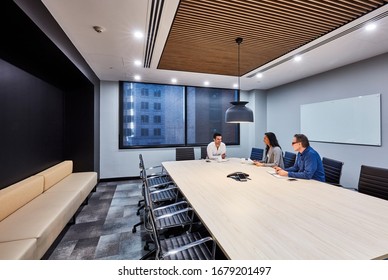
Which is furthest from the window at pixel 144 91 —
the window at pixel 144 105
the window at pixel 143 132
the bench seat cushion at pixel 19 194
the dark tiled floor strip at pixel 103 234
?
the bench seat cushion at pixel 19 194

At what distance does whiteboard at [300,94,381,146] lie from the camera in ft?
11.1

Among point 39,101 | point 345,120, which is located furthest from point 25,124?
point 345,120

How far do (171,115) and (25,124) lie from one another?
345 centimetres

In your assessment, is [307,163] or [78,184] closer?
[307,163]

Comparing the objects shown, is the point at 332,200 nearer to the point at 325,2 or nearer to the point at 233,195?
the point at 233,195

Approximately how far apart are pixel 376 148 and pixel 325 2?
2.82 m

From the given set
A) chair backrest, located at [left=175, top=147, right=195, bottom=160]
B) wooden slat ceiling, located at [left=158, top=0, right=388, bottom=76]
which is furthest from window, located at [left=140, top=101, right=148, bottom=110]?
wooden slat ceiling, located at [left=158, top=0, right=388, bottom=76]

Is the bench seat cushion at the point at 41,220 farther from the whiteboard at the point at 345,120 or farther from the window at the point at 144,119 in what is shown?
the whiteboard at the point at 345,120

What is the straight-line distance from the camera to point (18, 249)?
152 cm

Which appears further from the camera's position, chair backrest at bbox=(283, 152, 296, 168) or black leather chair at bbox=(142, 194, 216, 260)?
chair backrest at bbox=(283, 152, 296, 168)

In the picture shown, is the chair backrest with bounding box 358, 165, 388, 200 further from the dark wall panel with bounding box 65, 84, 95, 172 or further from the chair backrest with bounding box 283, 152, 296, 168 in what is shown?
the dark wall panel with bounding box 65, 84, 95, 172

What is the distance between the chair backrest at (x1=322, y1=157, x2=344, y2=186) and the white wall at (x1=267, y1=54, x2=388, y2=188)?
4.11 ft

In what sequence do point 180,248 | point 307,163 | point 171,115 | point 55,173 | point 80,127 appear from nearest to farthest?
point 180,248 → point 307,163 → point 55,173 → point 80,127 → point 171,115

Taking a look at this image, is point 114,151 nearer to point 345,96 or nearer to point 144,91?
point 144,91
